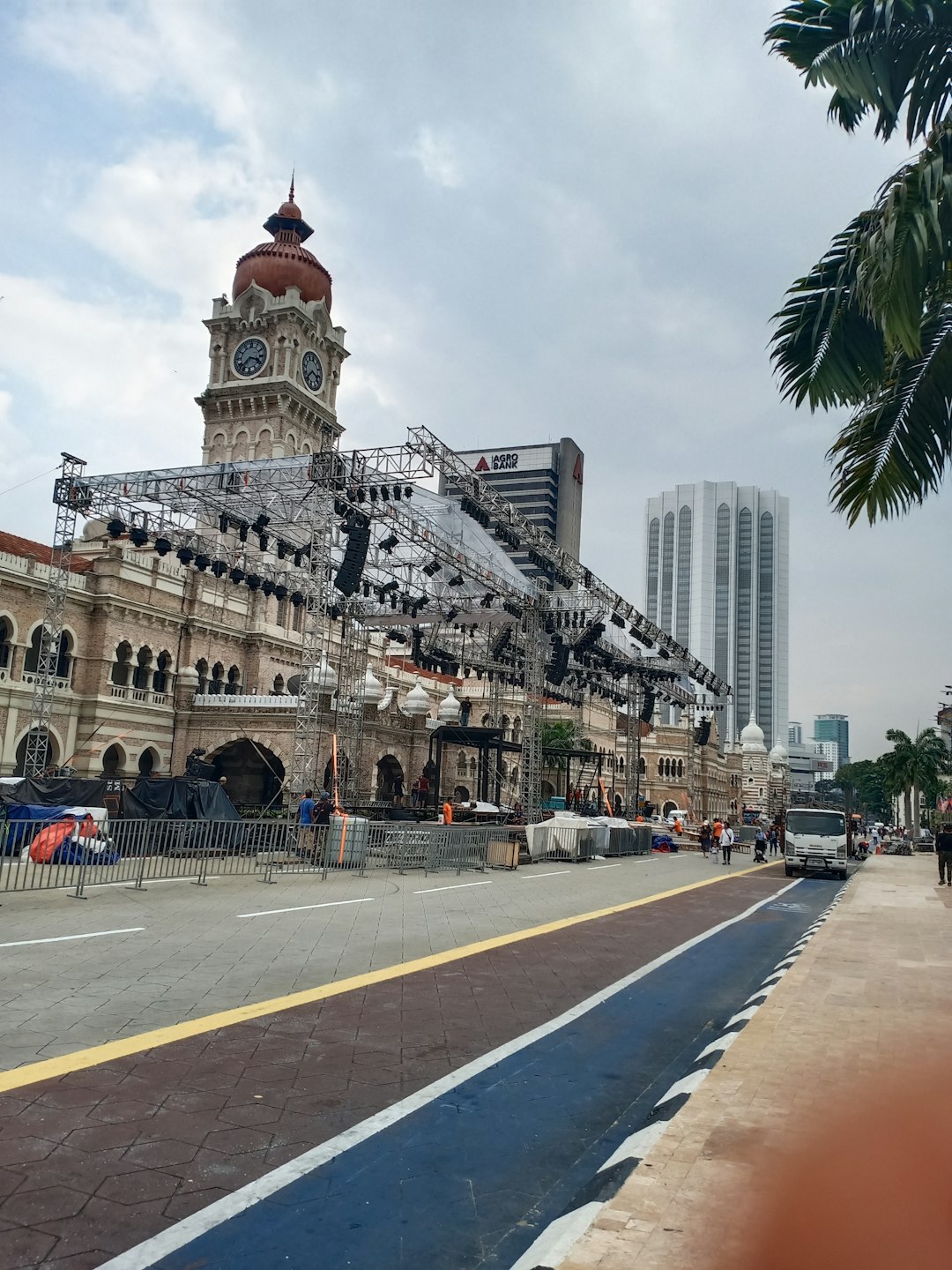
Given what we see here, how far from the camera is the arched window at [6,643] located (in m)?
29.6

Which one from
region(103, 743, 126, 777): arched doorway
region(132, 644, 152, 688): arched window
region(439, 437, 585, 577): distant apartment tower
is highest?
region(439, 437, 585, 577): distant apartment tower

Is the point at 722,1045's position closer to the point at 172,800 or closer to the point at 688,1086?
the point at 688,1086

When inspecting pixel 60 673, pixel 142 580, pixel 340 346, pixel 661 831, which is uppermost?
pixel 340 346

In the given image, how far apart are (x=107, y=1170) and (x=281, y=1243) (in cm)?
107

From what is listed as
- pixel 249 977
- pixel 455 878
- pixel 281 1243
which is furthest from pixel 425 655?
pixel 281 1243

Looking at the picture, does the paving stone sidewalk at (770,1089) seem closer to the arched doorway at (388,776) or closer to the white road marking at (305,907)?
the white road marking at (305,907)

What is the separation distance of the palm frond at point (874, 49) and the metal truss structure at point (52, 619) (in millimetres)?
24414

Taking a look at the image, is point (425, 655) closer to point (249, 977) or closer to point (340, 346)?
point (249, 977)

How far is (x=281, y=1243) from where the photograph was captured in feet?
11.8

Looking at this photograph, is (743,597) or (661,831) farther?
(743,597)

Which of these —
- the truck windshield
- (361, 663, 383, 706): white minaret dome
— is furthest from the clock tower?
the truck windshield

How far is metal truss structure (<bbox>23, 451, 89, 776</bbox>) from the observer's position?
2670cm

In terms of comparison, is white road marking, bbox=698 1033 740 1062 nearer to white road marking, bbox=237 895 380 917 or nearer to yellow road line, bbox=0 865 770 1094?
yellow road line, bbox=0 865 770 1094

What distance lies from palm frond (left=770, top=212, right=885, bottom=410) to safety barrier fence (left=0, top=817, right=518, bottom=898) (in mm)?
11531
